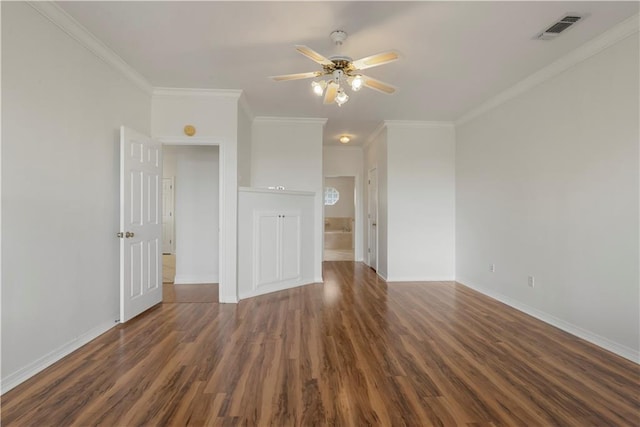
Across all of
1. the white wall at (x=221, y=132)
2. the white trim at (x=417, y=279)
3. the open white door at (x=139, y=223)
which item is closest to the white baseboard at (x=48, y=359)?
the open white door at (x=139, y=223)

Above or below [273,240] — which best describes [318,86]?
above

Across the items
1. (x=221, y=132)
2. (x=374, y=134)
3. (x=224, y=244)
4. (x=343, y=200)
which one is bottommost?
(x=224, y=244)

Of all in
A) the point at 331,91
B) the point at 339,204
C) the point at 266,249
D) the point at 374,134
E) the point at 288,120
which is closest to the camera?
the point at 331,91

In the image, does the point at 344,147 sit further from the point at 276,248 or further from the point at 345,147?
the point at 276,248

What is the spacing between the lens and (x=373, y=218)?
20.4ft

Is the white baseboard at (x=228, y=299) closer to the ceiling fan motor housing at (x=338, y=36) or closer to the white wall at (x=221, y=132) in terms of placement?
the white wall at (x=221, y=132)

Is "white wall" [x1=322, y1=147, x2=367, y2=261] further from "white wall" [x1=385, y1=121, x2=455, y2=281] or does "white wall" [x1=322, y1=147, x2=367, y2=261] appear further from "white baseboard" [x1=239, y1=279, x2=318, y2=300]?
"white baseboard" [x1=239, y1=279, x2=318, y2=300]

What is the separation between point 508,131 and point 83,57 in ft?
14.9

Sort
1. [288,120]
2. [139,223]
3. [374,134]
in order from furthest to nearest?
[374,134]
[288,120]
[139,223]

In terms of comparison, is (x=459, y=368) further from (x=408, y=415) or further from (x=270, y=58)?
(x=270, y=58)

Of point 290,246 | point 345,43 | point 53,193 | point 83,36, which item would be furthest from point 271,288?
point 83,36

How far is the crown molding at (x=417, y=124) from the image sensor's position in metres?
5.03

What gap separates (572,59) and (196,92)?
3988 mm

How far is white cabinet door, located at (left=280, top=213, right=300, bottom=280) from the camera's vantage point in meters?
4.42
